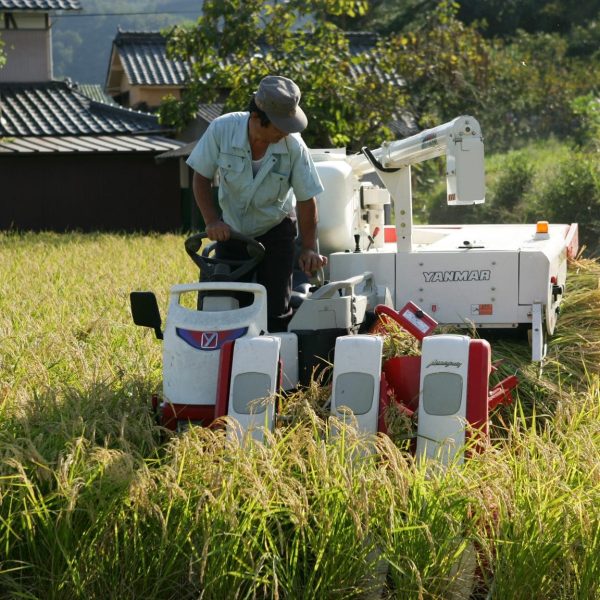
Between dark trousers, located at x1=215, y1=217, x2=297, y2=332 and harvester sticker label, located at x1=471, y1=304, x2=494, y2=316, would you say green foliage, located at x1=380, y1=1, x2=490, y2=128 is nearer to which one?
harvester sticker label, located at x1=471, y1=304, x2=494, y2=316

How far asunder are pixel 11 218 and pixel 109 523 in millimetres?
18922

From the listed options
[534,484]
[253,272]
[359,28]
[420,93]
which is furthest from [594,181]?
[359,28]

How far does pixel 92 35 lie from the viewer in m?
111

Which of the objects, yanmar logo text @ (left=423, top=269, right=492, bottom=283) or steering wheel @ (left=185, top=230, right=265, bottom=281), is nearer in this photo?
steering wheel @ (left=185, top=230, right=265, bottom=281)

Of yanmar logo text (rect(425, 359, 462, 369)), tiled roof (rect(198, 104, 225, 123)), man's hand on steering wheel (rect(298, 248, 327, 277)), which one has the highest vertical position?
Result: tiled roof (rect(198, 104, 225, 123))

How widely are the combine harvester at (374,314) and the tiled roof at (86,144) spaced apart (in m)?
14.6

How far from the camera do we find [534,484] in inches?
167

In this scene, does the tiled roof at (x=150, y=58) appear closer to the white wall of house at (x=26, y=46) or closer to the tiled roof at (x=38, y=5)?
the white wall of house at (x=26, y=46)

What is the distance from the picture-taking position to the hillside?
102 m

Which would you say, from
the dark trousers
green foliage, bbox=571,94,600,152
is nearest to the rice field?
the dark trousers

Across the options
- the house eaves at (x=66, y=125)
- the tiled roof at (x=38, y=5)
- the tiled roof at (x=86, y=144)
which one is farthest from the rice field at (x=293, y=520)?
the tiled roof at (x=38, y=5)

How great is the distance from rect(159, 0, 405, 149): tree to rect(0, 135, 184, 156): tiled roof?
3.45 metres

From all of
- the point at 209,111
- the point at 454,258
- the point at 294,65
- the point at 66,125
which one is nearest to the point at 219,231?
the point at 454,258

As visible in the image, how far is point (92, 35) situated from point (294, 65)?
97.4m
